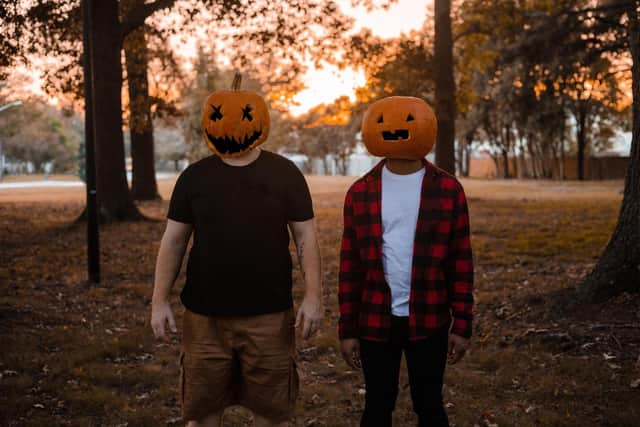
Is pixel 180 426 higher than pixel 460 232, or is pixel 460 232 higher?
pixel 460 232

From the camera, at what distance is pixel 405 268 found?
3062 millimetres

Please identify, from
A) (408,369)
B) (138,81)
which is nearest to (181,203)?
(408,369)

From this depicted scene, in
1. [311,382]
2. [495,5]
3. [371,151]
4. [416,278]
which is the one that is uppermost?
[495,5]

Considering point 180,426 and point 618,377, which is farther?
point 618,377

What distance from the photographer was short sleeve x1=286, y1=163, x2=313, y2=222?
3004 millimetres

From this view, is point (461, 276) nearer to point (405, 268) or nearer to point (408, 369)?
point (405, 268)

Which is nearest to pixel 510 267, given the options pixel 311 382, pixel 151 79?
pixel 311 382

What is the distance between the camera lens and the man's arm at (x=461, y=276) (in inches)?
122

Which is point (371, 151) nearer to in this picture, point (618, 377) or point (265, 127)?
point (265, 127)

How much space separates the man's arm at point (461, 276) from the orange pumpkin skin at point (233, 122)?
100 cm

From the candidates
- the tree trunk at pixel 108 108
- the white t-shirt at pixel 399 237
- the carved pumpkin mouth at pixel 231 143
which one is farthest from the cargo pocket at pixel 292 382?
the tree trunk at pixel 108 108

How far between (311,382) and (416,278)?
3.01m

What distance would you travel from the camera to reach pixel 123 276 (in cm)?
1031

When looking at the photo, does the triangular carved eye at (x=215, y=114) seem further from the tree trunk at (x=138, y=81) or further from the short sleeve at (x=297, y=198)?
the tree trunk at (x=138, y=81)
